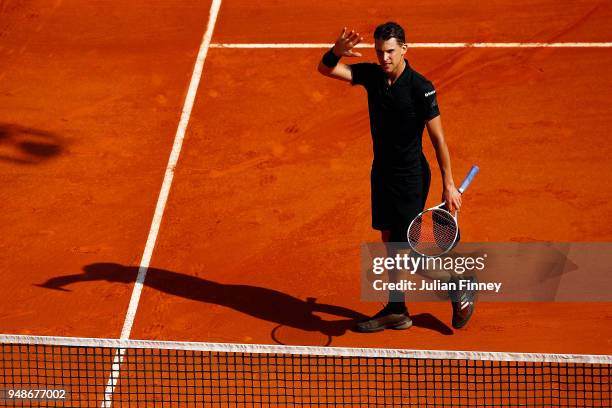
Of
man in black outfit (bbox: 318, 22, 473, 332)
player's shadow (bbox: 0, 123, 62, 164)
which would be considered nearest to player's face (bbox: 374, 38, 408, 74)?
man in black outfit (bbox: 318, 22, 473, 332)

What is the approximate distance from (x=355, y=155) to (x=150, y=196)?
226cm

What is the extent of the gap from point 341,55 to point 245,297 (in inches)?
105

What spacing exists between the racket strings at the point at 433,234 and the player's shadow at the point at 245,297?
825mm

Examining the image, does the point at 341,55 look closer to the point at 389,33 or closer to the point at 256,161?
the point at 389,33

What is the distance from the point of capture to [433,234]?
8.87 metres

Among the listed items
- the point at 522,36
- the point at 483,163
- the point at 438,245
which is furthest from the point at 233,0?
the point at 438,245

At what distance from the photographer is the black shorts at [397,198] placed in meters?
8.68

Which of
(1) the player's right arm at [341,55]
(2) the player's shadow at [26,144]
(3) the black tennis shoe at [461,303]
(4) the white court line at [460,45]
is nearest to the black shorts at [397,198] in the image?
(3) the black tennis shoe at [461,303]

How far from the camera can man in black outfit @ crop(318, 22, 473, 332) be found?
26.9ft

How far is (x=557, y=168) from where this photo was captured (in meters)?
11.3

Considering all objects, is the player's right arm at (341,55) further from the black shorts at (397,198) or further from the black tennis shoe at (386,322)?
the black tennis shoe at (386,322)

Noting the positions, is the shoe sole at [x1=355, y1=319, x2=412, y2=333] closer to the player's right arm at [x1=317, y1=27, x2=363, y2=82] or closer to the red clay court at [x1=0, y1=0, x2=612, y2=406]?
the red clay court at [x1=0, y1=0, x2=612, y2=406]

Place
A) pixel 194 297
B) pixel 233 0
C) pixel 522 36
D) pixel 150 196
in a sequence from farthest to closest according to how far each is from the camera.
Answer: pixel 233 0, pixel 522 36, pixel 150 196, pixel 194 297

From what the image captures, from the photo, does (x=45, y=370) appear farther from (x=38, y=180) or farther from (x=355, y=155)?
(x=355, y=155)
